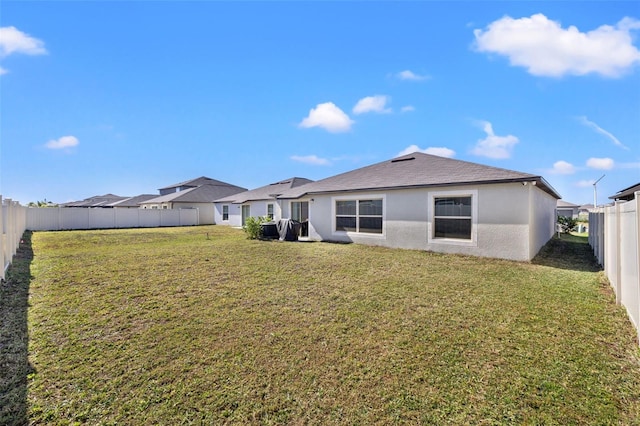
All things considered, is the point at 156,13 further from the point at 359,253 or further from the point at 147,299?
the point at 359,253

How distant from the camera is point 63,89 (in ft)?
38.2

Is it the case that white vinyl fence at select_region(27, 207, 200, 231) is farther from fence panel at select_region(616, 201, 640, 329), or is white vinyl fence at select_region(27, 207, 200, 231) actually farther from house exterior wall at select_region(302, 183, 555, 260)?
fence panel at select_region(616, 201, 640, 329)

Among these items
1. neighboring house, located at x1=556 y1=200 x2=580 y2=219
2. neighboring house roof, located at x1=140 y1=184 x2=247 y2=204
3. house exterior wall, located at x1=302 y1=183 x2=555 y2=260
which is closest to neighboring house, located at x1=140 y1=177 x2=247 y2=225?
neighboring house roof, located at x1=140 y1=184 x2=247 y2=204

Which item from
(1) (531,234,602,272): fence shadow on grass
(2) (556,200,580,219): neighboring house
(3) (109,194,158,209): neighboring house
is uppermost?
(3) (109,194,158,209): neighboring house

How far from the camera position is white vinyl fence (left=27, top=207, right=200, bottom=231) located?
2245 centimetres

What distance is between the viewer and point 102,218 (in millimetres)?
25078

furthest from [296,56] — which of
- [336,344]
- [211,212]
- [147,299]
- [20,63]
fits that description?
[211,212]

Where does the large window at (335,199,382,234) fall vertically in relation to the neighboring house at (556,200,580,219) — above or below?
below

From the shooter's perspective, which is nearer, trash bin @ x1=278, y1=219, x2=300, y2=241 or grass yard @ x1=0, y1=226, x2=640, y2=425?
grass yard @ x1=0, y1=226, x2=640, y2=425

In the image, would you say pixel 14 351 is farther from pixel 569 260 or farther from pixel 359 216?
pixel 569 260

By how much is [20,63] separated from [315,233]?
42.0 ft

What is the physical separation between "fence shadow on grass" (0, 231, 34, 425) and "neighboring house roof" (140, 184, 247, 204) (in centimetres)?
2550

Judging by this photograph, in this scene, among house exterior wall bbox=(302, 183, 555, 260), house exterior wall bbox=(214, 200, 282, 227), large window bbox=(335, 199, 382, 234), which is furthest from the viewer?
house exterior wall bbox=(214, 200, 282, 227)

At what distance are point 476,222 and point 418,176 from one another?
2989 millimetres
